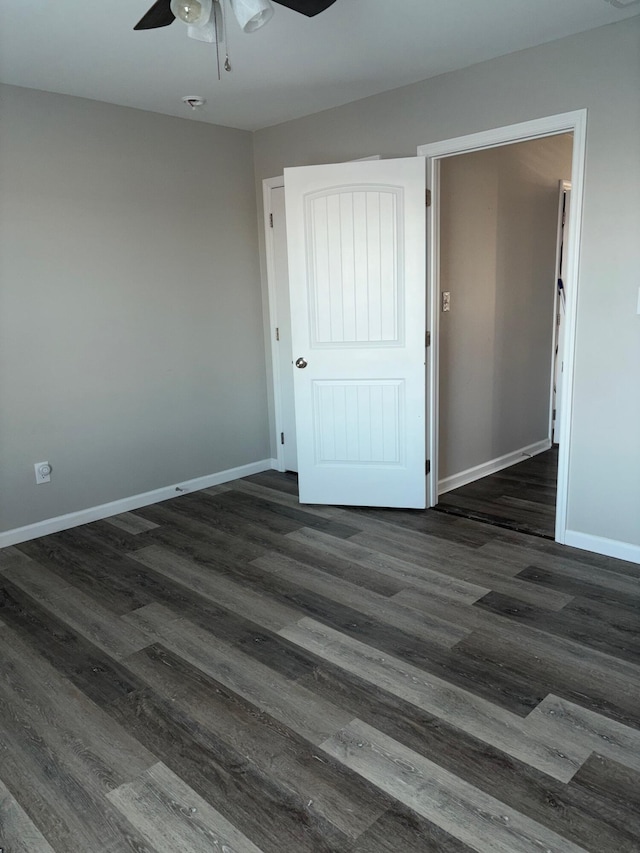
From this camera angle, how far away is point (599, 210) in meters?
2.95

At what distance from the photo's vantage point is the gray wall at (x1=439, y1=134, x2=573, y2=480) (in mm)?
4109

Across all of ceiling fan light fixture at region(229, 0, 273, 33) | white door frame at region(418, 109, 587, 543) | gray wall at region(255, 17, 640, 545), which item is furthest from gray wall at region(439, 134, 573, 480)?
ceiling fan light fixture at region(229, 0, 273, 33)

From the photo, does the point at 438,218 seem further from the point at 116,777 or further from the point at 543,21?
the point at 116,777

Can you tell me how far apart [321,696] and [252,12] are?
230 cm

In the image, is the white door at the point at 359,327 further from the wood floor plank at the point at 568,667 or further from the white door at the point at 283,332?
the wood floor plank at the point at 568,667

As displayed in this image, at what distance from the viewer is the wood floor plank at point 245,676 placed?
6.75ft

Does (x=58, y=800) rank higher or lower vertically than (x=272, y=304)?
lower

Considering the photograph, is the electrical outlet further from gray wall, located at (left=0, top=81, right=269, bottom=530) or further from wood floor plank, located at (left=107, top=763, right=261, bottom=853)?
wood floor plank, located at (left=107, top=763, right=261, bottom=853)

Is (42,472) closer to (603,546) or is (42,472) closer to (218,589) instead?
(218,589)

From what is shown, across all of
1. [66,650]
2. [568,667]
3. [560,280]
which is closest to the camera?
[568,667]

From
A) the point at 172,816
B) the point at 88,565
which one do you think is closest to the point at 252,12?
the point at 172,816

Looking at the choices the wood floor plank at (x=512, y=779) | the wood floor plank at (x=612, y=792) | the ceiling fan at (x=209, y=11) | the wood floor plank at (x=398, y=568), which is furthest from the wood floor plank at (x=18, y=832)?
the ceiling fan at (x=209, y=11)

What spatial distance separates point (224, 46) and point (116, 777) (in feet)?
9.97

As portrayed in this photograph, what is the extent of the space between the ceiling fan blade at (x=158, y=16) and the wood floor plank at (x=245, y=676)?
2.32 m
